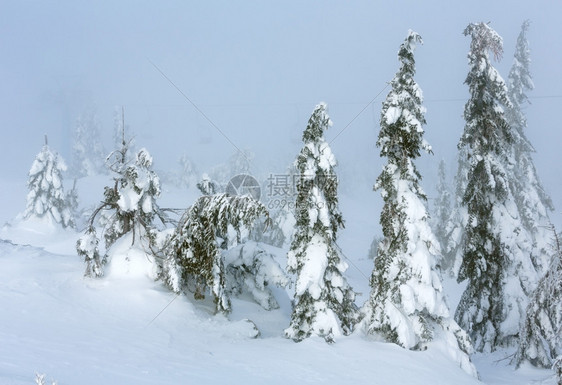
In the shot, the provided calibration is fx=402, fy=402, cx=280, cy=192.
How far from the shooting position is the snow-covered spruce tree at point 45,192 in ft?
134

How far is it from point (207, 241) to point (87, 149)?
8258 centimetres

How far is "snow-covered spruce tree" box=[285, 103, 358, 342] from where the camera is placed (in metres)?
12.5

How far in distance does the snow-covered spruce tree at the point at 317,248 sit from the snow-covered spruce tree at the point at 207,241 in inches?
60.4

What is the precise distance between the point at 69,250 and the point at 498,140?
32.1m

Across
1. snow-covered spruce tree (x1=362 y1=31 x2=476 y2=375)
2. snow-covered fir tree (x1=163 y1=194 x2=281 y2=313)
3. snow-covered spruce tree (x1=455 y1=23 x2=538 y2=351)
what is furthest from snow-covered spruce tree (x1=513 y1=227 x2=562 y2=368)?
snow-covered fir tree (x1=163 y1=194 x2=281 y2=313)

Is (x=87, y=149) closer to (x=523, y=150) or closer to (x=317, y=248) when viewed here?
(x=523, y=150)

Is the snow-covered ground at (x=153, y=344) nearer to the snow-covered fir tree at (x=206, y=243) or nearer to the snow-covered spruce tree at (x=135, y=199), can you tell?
the snow-covered fir tree at (x=206, y=243)

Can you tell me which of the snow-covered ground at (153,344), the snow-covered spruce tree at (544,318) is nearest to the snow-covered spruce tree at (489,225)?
the snow-covered ground at (153,344)

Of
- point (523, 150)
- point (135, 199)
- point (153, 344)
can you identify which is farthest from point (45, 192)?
point (523, 150)

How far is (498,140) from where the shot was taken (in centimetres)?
1705

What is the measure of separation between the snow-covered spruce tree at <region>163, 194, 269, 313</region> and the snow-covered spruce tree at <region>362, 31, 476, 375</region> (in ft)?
13.9

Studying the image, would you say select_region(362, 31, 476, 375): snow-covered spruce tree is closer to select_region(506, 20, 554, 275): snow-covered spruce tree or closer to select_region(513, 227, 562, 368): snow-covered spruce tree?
select_region(513, 227, 562, 368): snow-covered spruce tree

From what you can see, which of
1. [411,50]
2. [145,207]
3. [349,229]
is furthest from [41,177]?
[349,229]

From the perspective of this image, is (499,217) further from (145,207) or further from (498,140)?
(145,207)
